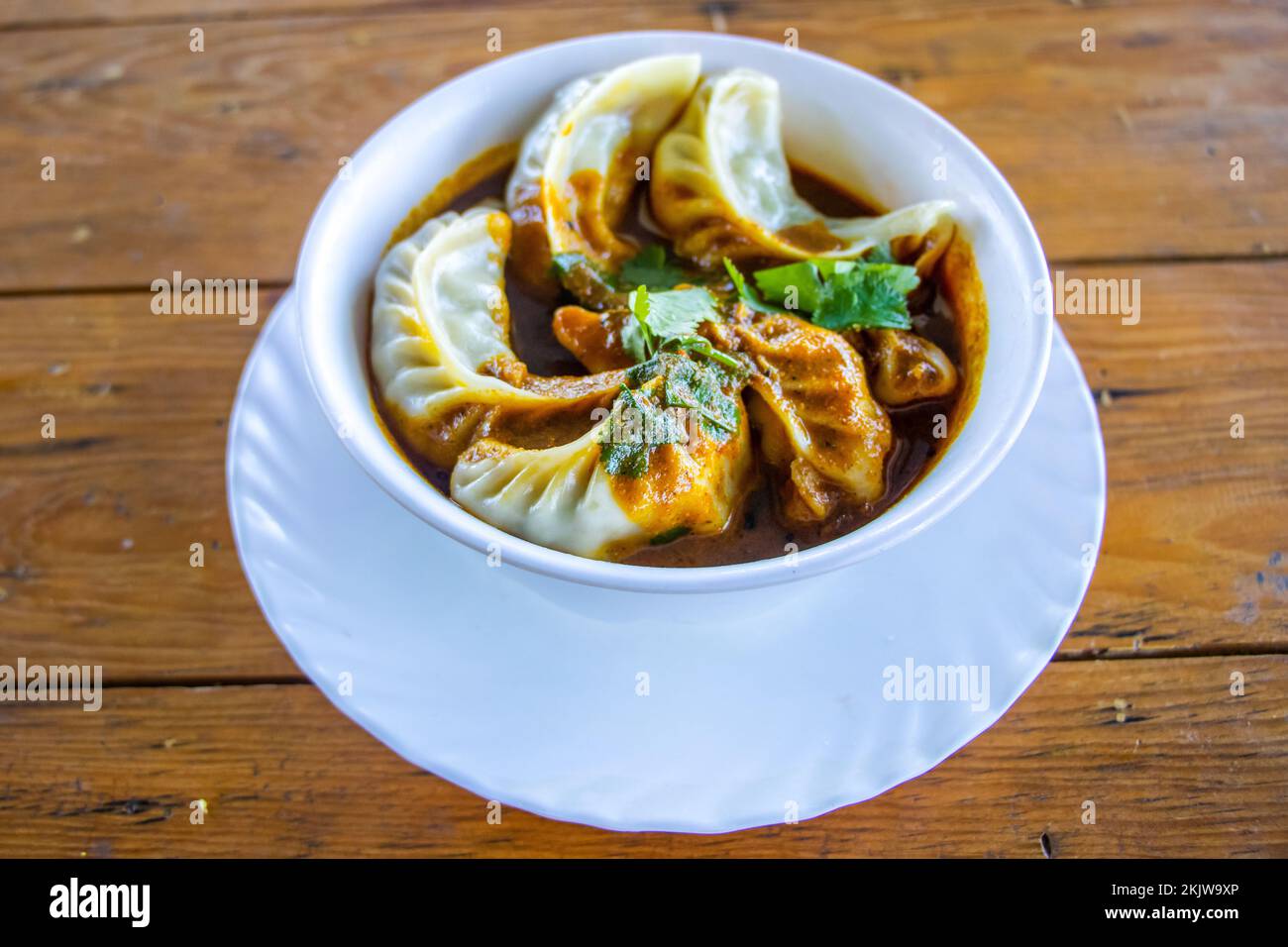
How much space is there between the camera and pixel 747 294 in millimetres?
2225

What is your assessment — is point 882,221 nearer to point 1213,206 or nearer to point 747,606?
point 747,606

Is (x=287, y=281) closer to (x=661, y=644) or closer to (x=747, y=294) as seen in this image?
(x=747, y=294)

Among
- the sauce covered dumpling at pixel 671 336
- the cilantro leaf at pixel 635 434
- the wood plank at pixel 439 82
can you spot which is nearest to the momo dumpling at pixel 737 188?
the sauce covered dumpling at pixel 671 336

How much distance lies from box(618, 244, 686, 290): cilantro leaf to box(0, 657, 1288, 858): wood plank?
1.15m

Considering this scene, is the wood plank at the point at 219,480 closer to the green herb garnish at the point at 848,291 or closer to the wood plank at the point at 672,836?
the wood plank at the point at 672,836

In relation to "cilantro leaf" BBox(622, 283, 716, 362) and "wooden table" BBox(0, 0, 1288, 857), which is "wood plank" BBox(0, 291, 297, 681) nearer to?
"wooden table" BBox(0, 0, 1288, 857)

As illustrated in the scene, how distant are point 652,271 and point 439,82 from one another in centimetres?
138

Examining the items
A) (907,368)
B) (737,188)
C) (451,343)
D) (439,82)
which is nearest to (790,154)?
(737,188)

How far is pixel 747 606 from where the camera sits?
200 cm

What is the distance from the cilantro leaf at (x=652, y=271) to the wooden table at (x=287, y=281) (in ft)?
3.67

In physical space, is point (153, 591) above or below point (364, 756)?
above

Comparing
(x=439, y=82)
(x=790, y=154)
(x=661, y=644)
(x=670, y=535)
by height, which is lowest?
(x=661, y=644)
